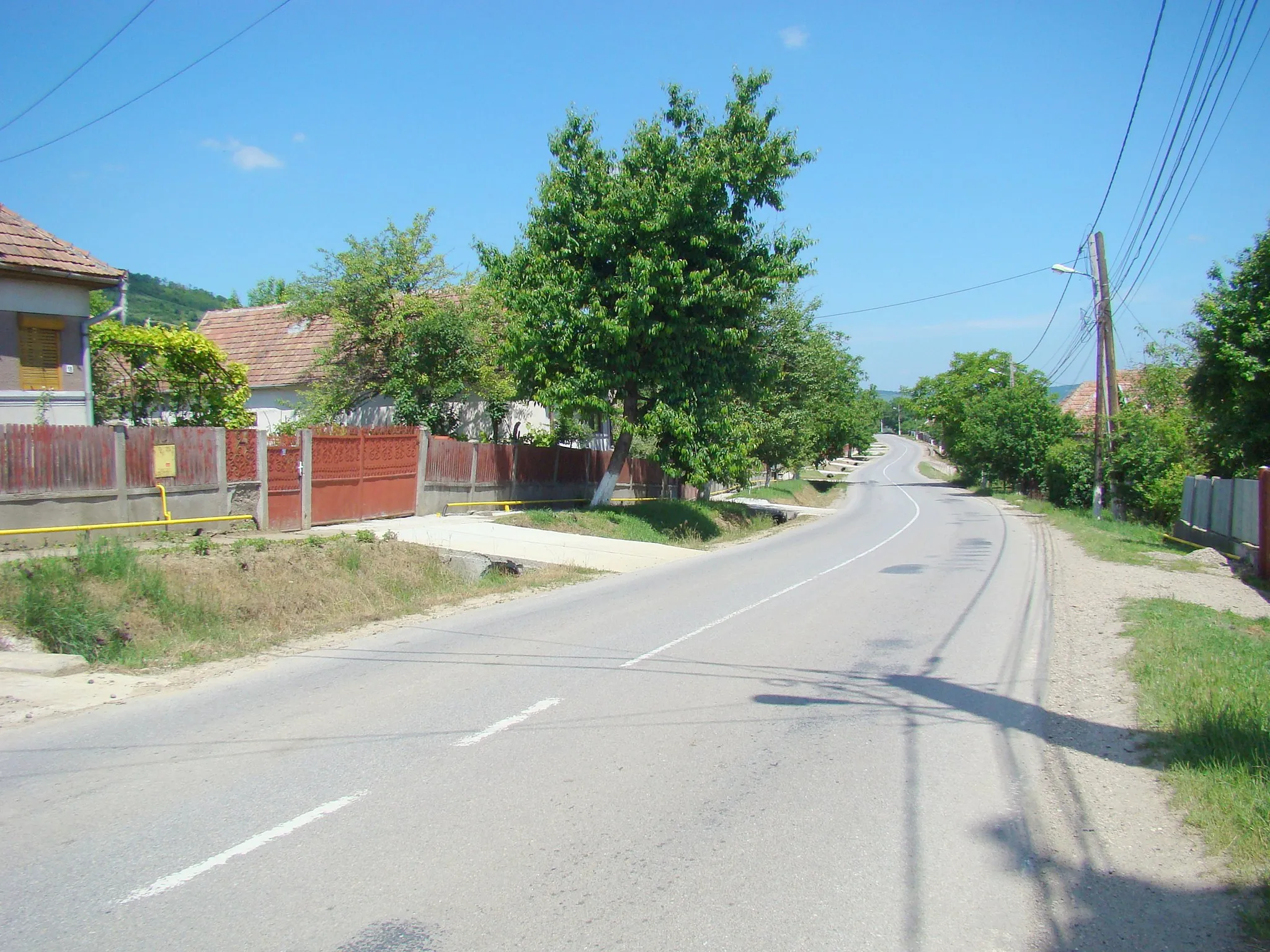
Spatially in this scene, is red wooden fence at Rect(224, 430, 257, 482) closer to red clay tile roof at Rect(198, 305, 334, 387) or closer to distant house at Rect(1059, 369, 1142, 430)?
red clay tile roof at Rect(198, 305, 334, 387)

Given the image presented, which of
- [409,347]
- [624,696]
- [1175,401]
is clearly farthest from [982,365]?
[624,696]

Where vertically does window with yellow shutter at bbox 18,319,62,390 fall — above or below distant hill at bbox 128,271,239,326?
below

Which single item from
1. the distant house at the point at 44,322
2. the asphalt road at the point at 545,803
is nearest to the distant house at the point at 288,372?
the distant house at the point at 44,322

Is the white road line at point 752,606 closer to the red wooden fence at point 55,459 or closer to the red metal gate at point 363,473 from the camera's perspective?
the red metal gate at point 363,473

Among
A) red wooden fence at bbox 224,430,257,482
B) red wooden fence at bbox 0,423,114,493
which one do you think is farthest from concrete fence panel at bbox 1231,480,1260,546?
red wooden fence at bbox 0,423,114,493

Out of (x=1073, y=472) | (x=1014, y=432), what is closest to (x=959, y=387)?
(x=1014, y=432)

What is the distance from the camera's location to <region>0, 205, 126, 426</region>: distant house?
16281 mm

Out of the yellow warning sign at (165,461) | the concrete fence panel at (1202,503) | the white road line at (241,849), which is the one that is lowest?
the white road line at (241,849)

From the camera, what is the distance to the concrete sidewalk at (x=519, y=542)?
17438 mm

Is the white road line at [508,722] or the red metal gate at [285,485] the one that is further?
the red metal gate at [285,485]

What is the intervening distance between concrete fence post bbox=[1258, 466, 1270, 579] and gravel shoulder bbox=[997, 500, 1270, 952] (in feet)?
30.9

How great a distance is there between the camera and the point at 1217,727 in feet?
21.5

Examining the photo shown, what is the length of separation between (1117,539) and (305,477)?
21259mm

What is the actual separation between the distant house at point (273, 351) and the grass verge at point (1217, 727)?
2362 cm
